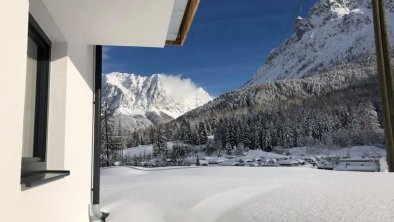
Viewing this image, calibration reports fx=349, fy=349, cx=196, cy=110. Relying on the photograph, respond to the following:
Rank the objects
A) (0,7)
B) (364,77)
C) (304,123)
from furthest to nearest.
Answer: (364,77) → (304,123) → (0,7)

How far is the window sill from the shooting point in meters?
1.74

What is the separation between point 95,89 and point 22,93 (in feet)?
9.80

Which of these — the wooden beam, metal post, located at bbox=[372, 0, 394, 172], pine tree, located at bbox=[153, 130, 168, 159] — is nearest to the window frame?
the wooden beam

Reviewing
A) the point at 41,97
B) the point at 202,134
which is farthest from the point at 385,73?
the point at 202,134

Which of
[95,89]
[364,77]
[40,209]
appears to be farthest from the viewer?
[364,77]

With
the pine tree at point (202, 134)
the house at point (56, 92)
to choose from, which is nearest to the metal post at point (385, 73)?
the house at point (56, 92)

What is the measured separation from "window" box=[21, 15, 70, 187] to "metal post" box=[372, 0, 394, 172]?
6.57 metres

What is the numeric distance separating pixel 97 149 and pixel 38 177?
7.40 feet

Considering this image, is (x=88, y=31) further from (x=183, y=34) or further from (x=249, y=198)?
(x=249, y=198)

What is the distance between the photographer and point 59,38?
2.69 meters

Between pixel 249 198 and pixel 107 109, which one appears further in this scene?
pixel 107 109

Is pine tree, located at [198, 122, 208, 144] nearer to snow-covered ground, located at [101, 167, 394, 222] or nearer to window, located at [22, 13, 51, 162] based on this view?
snow-covered ground, located at [101, 167, 394, 222]

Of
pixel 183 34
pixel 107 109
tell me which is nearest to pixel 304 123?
pixel 107 109

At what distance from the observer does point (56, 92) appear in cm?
266
